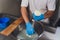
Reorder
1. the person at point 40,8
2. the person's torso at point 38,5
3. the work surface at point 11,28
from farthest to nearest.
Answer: the person's torso at point 38,5 < the person at point 40,8 < the work surface at point 11,28

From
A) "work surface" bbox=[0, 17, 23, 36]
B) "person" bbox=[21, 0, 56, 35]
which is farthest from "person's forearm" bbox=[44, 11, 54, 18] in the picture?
"work surface" bbox=[0, 17, 23, 36]

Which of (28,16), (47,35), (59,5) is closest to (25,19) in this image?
(28,16)

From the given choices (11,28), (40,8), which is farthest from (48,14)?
(11,28)

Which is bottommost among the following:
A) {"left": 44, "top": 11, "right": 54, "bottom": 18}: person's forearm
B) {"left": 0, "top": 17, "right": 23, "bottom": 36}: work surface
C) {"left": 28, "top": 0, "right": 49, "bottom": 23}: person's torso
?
{"left": 0, "top": 17, "right": 23, "bottom": 36}: work surface

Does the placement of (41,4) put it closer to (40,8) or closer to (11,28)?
(40,8)

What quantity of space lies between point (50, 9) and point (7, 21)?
0.40 metres

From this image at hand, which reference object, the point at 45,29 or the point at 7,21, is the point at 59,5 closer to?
the point at 45,29

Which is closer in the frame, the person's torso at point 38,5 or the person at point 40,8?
the person at point 40,8

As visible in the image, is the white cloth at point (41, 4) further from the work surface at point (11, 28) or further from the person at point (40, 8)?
the work surface at point (11, 28)

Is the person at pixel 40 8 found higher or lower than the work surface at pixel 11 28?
higher

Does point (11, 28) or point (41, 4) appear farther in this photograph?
point (41, 4)

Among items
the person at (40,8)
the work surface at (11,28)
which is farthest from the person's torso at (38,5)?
the work surface at (11,28)

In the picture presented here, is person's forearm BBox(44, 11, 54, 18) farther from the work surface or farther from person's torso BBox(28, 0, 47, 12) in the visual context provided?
the work surface

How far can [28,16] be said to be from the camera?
124cm
